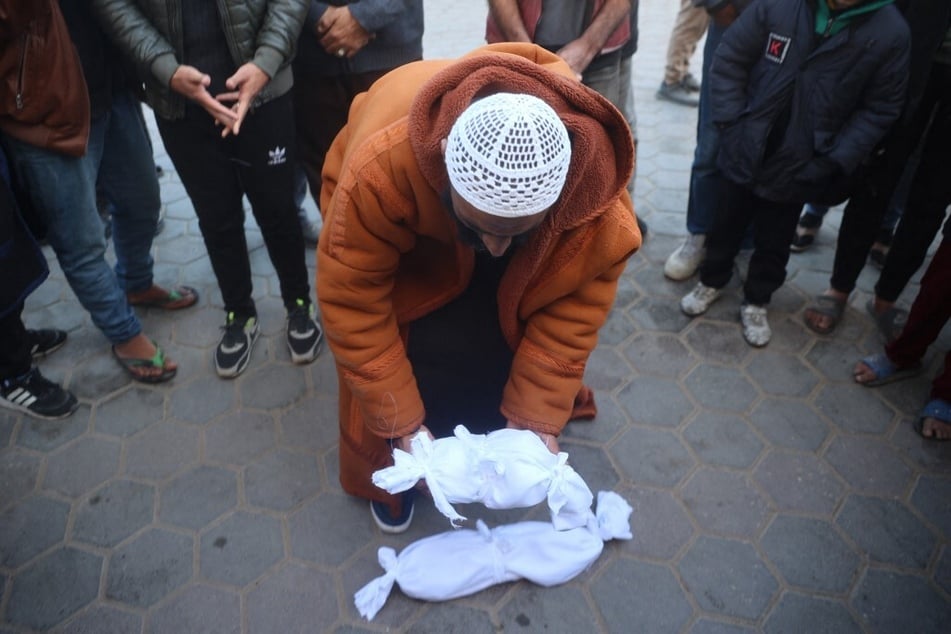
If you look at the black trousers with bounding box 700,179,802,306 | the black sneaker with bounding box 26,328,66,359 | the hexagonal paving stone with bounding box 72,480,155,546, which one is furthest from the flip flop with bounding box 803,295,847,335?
the black sneaker with bounding box 26,328,66,359

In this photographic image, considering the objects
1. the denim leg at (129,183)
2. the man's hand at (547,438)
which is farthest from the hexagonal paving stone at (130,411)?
the man's hand at (547,438)

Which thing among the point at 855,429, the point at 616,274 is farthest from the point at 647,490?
the point at 616,274

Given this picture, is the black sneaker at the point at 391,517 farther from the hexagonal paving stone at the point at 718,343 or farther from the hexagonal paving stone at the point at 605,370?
the hexagonal paving stone at the point at 718,343

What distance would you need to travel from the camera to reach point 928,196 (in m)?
2.97

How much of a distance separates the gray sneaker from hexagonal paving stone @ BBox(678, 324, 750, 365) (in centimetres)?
342

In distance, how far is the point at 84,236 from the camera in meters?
2.68

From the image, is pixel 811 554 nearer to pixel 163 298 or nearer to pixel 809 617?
pixel 809 617

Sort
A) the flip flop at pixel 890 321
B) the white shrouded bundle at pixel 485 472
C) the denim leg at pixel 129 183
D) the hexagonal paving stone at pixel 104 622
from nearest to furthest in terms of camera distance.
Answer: the white shrouded bundle at pixel 485 472 < the hexagonal paving stone at pixel 104 622 < the denim leg at pixel 129 183 < the flip flop at pixel 890 321

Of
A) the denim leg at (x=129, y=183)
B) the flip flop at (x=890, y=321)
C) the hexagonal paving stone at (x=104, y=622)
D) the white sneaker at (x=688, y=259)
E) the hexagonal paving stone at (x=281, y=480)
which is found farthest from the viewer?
the white sneaker at (x=688, y=259)

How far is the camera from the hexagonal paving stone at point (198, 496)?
2551 millimetres

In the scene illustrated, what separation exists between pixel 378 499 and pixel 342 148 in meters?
1.32

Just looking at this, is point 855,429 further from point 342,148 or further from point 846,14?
point 342,148

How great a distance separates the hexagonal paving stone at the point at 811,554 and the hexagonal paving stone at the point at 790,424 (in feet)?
1.33

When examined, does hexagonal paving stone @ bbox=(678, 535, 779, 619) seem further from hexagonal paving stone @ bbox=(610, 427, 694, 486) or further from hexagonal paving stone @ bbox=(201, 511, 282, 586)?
hexagonal paving stone @ bbox=(201, 511, 282, 586)
